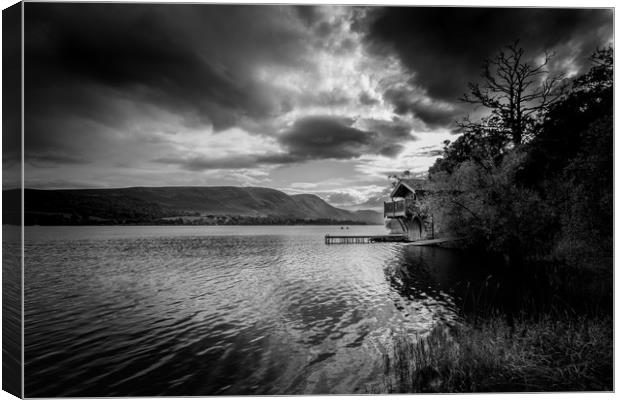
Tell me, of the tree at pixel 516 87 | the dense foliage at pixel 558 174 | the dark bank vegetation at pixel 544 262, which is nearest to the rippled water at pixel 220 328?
the dark bank vegetation at pixel 544 262

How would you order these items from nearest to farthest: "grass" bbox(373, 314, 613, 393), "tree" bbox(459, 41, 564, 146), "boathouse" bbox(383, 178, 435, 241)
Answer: "grass" bbox(373, 314, 613, 393), "tree" bbox(459, 41, 564, 146), "boathouse" bbox(383, 178, 435, 241)

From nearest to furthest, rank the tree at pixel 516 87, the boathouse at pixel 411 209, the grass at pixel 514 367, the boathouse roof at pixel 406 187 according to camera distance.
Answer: the grass at pixel 514 367 < the tree at pixel 516 87 < the boathouse roof at pixel 406 187 < the boathouse at pixel 411 209

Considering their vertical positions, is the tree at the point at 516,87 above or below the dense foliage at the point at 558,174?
above

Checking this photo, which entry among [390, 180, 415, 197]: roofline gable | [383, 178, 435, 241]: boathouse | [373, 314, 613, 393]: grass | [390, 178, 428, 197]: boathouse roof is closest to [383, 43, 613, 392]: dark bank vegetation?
[373, 314, 613, 393]: grass

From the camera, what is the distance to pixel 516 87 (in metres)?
8.03

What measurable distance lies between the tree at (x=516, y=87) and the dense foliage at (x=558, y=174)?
0.21 metres

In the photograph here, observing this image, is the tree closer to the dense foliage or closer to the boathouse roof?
the dense foliage

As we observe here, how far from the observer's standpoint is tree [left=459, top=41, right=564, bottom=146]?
7.24m

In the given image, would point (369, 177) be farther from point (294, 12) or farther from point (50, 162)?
point (50, 162)

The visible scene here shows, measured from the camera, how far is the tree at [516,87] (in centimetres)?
724

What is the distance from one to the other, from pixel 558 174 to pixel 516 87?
2.45 metres

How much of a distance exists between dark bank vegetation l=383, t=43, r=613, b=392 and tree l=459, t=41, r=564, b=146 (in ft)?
0.09

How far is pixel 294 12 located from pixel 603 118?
653 centimetres

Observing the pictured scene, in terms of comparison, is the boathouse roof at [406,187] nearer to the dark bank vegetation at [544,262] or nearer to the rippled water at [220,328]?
the rippled water at [220,328]
